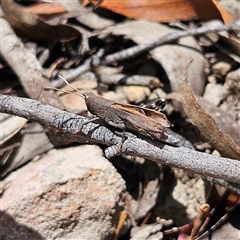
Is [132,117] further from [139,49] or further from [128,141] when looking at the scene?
[139,49]

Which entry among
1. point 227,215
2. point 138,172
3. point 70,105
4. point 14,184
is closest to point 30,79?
point 70,105

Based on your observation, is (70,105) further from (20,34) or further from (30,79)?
(20,34)

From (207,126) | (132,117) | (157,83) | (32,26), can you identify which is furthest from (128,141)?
(32,26)

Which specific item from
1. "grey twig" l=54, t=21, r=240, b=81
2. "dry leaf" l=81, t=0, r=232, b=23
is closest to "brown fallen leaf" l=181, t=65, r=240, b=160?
"grey twig" l=54, t=21, r=240, b=81

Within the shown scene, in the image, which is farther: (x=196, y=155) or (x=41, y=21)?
(x=41, y=21)

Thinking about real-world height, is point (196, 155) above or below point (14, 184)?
above

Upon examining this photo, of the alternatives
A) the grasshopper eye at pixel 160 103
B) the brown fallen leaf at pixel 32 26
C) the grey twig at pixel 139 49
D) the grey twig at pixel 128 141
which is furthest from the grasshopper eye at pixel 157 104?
the brown fallen leaf at pixel 32 26

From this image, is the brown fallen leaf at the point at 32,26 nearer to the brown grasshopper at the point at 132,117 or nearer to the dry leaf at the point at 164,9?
the dry leaf at the point at 164,9

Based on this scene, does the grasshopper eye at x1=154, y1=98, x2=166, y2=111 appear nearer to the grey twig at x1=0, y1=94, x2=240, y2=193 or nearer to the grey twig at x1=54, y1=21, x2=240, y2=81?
the grey twig at x1=0, y1=94, x2=240, y2=193
